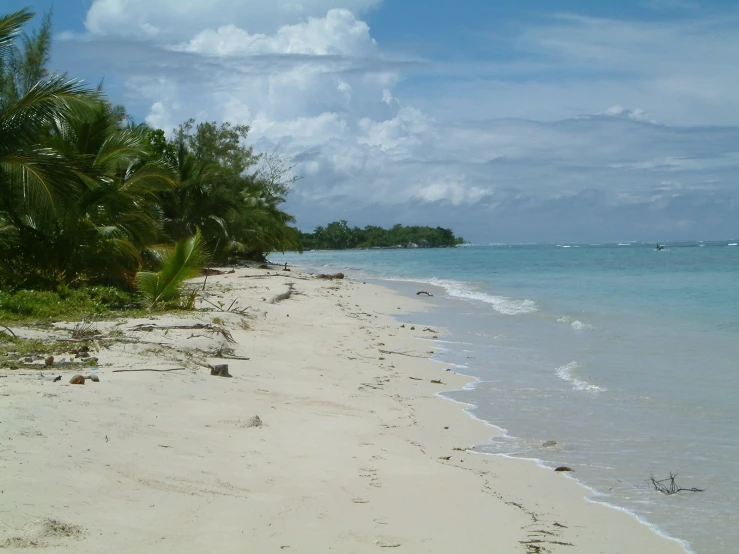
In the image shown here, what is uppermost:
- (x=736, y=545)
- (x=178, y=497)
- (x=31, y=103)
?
(x=31, y=103)

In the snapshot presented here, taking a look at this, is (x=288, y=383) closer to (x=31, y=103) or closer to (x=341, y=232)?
(x=31, y=103)

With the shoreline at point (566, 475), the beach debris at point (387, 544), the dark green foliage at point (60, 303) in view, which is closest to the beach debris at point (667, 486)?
the shoreline at point (566, 475)

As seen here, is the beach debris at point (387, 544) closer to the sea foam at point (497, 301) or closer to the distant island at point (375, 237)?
the sea foam at point (497, 301)

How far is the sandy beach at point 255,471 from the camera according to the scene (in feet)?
12.6

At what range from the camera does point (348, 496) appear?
472 cm

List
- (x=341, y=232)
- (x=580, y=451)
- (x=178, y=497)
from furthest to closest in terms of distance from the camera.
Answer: (x=341, y=232) < (x=580, y=451) < (x=178, y=497)

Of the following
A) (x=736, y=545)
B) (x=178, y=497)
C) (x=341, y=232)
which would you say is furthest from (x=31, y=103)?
(x=341, y=232)

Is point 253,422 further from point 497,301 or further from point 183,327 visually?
point 497,301

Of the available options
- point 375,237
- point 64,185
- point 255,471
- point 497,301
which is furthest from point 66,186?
point 375,237

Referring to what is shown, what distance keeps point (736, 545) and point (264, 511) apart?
283 cm

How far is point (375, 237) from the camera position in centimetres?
13500

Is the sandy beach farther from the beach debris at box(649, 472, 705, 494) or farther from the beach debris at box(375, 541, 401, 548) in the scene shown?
the beach debris at box(649, 472, 705, 494)

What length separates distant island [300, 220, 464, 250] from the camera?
12488 cm

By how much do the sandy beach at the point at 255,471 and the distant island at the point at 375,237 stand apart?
113 m
